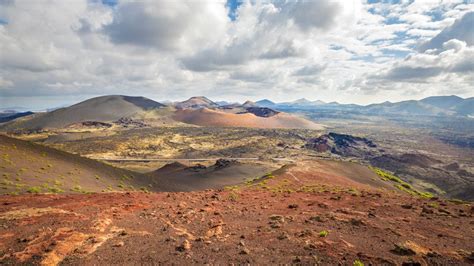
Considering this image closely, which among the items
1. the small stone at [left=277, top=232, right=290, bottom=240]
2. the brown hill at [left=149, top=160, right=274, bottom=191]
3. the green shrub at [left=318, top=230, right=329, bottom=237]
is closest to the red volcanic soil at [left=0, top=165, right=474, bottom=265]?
the small stone at [left=277, top=232, right=290, bottom=240]

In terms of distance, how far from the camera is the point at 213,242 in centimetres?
1139

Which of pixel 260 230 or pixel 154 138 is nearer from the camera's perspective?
pixel 260 230

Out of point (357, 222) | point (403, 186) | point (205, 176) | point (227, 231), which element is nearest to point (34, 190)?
point (227, 231)

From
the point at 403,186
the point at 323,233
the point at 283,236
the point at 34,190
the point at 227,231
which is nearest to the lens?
the point at 283,236

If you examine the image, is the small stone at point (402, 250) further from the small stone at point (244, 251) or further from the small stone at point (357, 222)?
the small stone at point (244, 251)

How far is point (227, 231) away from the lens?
42.3 ft

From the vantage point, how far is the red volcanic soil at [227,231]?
10.0 meters

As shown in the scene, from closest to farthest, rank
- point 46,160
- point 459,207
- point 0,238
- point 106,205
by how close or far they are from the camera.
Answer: point 0,238 < point 106,205 < point 459,207 < point 46,160

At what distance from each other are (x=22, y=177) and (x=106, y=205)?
1111 centimetres

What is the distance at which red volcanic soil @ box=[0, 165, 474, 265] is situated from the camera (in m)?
10.0

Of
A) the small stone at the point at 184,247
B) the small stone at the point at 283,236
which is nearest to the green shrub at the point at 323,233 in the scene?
the small stone at the point at 283,236

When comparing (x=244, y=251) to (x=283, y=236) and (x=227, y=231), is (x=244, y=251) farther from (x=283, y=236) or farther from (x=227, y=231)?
(x=227, y=231)

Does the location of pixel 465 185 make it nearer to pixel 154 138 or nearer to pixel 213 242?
pixel 213 242

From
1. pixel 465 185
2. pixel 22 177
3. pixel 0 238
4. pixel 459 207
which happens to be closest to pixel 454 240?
pixel 459 207
